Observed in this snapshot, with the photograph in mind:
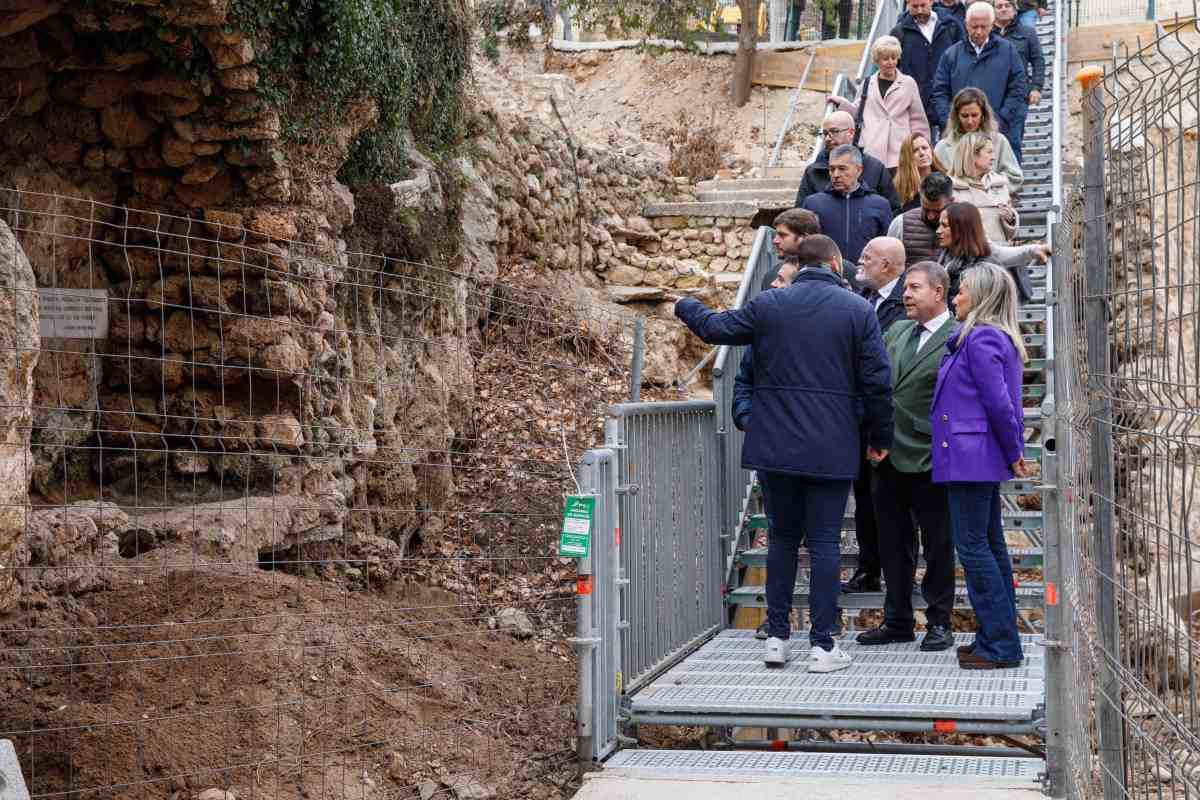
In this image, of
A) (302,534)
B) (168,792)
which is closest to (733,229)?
(302,534)

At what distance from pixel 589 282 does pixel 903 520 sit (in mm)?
7782

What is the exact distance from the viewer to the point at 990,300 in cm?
560

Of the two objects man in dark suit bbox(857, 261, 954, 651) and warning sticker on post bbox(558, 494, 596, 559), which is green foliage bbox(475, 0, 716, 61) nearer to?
man in dark suit bbox(857, 261, 954, 651)

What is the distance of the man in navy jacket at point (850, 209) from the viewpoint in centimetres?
775

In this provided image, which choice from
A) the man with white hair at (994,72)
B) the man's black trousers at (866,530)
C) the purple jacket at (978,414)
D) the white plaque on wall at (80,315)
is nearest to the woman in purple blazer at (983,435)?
the purple jacket at (978,414)

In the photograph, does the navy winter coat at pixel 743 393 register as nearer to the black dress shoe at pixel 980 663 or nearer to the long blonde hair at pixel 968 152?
the black dress shoe at pixel 980 663

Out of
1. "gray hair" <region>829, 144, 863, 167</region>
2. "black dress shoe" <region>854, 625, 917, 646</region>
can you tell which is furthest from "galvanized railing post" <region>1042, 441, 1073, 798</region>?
"gray hair" <region>829, 144, 863, 167</region>

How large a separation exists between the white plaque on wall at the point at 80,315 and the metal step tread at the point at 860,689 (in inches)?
151

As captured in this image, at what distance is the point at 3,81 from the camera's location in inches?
273

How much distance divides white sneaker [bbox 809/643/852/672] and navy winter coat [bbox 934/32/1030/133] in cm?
548

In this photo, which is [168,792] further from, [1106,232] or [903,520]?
[1106,232]

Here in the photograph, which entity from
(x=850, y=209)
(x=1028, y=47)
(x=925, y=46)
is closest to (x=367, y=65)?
(x=850, y=209)

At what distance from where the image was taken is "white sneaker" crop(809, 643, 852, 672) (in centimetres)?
579

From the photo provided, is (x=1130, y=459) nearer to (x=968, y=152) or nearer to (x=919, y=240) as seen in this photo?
(x=919, y=240)
